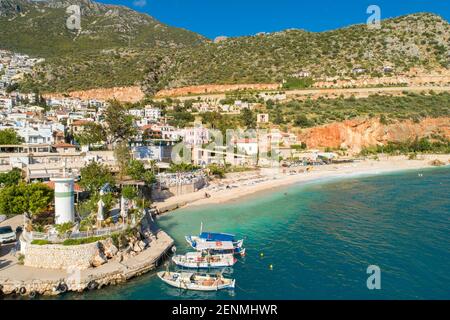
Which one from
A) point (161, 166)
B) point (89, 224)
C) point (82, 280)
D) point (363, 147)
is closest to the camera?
point (82, 280)

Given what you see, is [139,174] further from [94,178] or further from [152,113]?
[152,113]

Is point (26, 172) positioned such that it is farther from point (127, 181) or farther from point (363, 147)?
point (363, 147)

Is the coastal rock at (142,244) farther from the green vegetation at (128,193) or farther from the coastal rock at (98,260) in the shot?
the green vegetation at (128,193)

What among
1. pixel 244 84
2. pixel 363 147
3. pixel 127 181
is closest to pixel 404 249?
pixel 127 181

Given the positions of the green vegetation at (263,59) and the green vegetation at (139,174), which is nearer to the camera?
the green vegetation at (139,174)

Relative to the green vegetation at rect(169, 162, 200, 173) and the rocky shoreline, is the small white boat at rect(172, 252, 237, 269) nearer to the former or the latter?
the rocky shoreline

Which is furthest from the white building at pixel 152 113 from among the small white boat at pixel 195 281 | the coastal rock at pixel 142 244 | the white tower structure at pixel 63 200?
the small white boat at pixel 195 281
